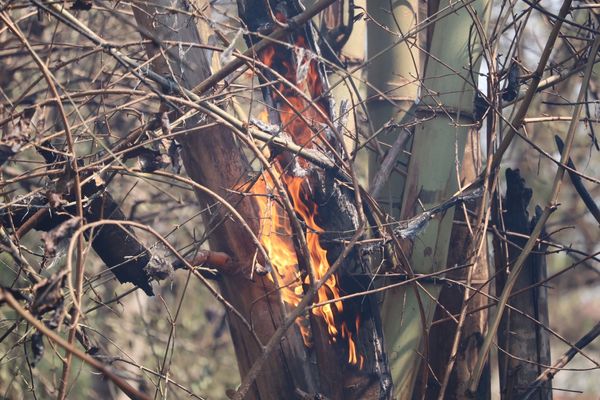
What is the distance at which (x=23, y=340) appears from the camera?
2.80 m

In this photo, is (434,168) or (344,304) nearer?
(344,304)

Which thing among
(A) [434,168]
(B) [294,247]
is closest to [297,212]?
(B) [294,247]

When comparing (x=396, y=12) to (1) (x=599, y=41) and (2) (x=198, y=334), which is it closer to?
(1) (x=599, y=41)

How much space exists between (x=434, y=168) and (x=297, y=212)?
0.70 metres

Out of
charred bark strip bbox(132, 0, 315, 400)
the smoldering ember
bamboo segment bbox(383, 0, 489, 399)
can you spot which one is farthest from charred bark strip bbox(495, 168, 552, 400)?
charred bark strip bbox(132, 0, 315, 400)

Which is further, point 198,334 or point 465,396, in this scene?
point 198,334

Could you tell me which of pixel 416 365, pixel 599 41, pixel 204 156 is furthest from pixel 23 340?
pixel 599 41

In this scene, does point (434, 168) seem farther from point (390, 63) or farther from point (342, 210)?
point (390, 63)

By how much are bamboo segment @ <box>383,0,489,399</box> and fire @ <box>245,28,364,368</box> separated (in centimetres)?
29

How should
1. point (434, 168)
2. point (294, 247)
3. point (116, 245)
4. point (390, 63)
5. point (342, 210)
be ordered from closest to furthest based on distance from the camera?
1. point (116, 245)
2. point (342, 210)
3. point (294, 247)
4. point (434, 168)
5. point (390, 63)

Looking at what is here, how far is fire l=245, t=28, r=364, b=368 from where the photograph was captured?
3326mm

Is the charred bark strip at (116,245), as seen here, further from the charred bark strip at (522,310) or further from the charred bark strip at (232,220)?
the charred bark strip at (522,310)

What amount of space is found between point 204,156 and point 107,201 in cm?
56

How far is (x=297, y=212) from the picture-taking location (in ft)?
11.1
